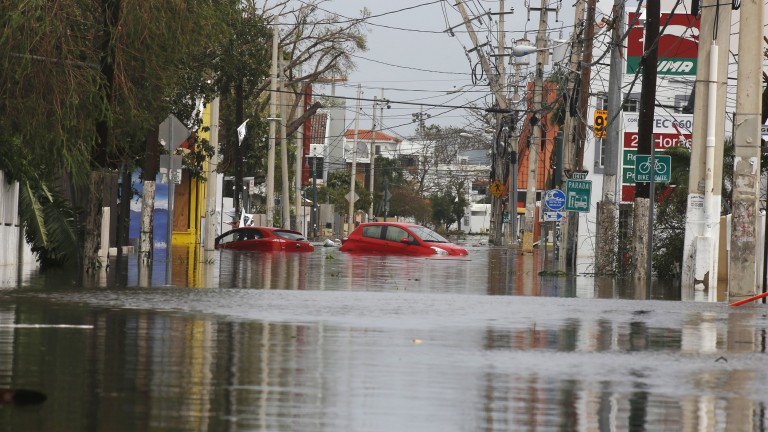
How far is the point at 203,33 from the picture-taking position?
25.6m

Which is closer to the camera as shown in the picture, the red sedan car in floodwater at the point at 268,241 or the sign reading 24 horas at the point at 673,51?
the red sedan car in floodwater at the point at 268,241

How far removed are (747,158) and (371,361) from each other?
1281 cm

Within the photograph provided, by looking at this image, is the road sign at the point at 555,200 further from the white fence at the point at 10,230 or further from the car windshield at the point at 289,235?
the white fence at the point at 10,230

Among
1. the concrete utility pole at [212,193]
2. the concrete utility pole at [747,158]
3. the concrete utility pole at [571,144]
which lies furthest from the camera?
the concrete utility pole at [212,193]

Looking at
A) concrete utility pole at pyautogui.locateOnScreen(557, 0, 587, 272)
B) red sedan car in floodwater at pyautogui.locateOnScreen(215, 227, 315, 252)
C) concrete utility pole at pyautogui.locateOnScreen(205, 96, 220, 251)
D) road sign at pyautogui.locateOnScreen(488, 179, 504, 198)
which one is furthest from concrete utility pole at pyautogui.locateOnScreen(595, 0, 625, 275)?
road sign at pyautogui.locateOnScreen(488, 179, 504, 198)

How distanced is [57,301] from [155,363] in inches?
300

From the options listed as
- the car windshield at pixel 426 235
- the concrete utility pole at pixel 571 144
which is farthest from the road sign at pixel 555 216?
the car windshield at pixel 426 235

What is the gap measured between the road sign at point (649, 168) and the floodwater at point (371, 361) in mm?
6531

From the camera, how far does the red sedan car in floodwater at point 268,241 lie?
49.1 meters

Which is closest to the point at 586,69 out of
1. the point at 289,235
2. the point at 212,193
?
the point at 212,193

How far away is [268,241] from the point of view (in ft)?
161

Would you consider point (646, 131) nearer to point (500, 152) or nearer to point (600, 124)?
point (600, 124)

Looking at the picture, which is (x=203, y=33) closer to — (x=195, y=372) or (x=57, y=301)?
(x=57, y=301)

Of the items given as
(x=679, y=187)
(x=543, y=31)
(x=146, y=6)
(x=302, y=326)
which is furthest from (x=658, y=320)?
(x=543, y=31)
